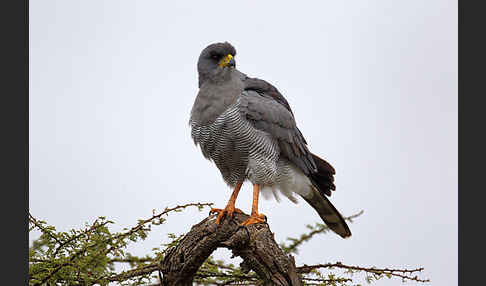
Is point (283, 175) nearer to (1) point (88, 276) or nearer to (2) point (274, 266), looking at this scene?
(2) point (274, 266)

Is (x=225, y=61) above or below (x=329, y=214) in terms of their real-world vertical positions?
above

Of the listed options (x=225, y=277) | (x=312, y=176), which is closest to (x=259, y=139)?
(x=312, y=176)

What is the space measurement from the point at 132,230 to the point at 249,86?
2.06 metres

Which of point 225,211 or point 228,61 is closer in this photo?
point 225,211

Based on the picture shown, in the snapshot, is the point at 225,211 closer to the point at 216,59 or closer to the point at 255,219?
the point at 255,219

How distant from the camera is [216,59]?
5.45 m

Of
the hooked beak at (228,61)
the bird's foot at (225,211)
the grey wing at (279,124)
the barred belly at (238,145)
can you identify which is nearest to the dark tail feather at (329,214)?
the grey wing at (279,124)

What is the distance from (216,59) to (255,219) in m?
1.66

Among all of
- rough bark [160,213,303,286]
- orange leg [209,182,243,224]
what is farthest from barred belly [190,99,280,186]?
rough bark [160,213,303,286]

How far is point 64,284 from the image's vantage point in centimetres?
422

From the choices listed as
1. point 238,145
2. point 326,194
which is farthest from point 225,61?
point 326,194

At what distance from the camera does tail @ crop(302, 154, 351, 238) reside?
591 cm

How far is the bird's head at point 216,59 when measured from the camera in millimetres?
5355

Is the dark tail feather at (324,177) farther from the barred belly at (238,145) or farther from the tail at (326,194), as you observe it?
the barred belly at (238,145)
